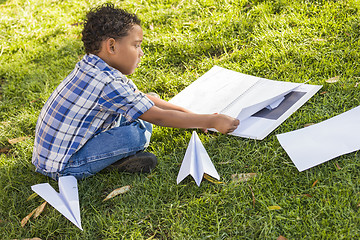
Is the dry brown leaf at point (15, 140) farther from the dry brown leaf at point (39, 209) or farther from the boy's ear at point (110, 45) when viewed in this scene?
the boy's ear at point (110, 45)

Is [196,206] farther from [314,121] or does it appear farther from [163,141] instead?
[314,121]

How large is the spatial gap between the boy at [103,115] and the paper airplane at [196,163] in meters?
0.11

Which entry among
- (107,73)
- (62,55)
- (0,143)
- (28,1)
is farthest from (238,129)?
(28,1)

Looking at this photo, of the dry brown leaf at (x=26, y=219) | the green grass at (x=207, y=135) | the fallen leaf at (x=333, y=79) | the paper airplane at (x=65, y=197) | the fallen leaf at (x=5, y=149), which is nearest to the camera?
the green grass at (x=207, y=135)

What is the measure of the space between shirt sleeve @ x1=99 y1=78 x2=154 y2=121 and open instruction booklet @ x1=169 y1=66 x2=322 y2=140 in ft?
1.70

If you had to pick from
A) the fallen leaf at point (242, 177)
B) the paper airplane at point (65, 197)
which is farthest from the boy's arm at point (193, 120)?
the paper airplane at point (65, 197)

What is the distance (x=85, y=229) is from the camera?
186cm

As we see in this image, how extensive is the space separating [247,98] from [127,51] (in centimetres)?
76

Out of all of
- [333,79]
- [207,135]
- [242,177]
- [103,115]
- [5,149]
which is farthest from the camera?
[5,149]

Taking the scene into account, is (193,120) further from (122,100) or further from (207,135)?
(122,100)

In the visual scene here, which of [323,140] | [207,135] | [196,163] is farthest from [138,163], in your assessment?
[323,140]

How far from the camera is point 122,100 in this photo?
1.93 meters

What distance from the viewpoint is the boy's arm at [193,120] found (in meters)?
2.04

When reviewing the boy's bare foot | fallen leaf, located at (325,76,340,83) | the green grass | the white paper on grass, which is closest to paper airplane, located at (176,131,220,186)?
the green grass
